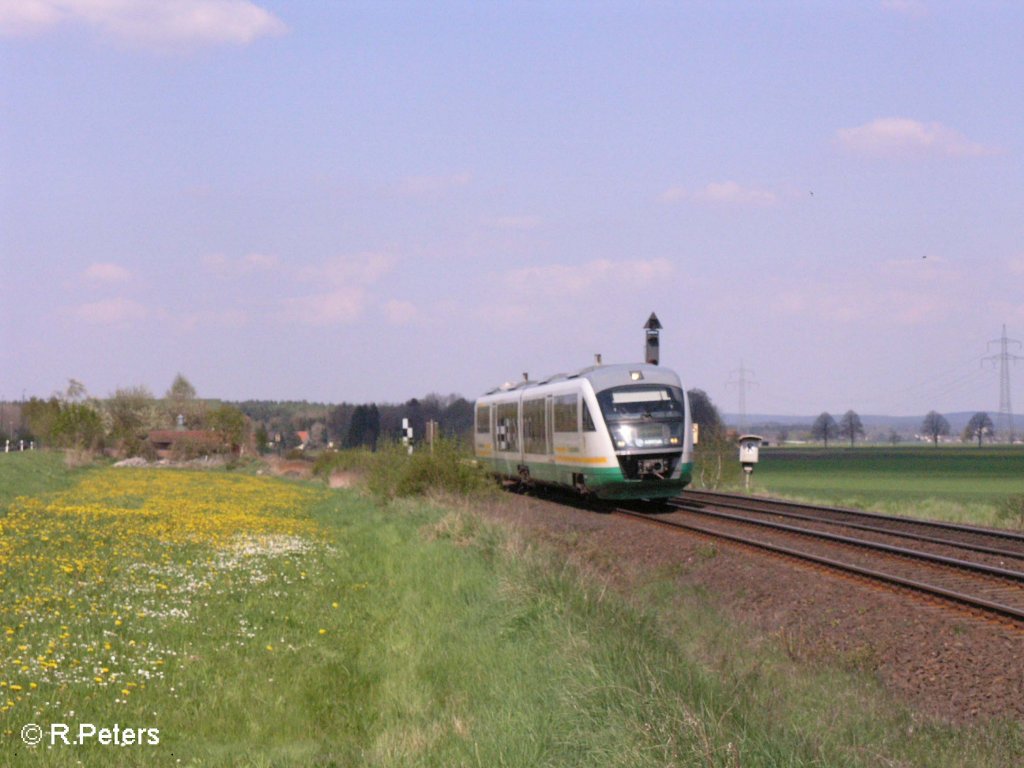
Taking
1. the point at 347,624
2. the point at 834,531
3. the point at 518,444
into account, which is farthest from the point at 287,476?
the point at 347,624

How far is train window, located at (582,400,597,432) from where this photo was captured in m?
24.5

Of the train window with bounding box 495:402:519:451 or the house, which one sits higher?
the train window with bounding box 495:402:519:451

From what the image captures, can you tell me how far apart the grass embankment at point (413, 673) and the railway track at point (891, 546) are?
269 cm

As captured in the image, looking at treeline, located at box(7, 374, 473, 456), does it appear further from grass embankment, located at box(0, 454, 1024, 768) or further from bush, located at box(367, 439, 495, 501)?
grass embankment, located at box(0, 454, 1024, 768)

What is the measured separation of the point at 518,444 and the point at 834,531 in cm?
1375

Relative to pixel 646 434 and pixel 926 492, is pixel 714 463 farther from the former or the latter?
pixel 646 434

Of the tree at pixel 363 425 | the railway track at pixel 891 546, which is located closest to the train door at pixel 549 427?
the railway track at pixel 891 546

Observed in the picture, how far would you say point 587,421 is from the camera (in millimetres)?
24828

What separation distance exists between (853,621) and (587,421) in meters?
13.6

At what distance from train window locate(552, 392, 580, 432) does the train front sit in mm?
1090

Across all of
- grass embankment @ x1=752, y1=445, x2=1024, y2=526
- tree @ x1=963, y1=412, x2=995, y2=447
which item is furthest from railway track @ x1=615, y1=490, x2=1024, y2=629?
tree @ x1=963, y1=412, x2=995, y2=447

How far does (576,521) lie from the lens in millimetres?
22781

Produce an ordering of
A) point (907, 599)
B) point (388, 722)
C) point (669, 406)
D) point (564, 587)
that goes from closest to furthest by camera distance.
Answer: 1. point (388, 722)
2. point (564, 587)
3. point (907, 599)
4. point (669, 406)

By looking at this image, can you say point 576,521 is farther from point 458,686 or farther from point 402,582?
point 458,686
